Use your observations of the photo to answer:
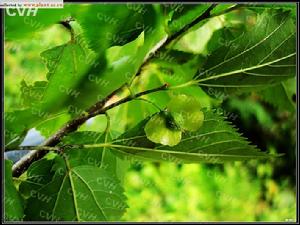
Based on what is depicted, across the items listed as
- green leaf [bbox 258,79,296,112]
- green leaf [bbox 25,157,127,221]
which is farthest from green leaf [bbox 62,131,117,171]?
green leaf [bbox 258,79,296,112]

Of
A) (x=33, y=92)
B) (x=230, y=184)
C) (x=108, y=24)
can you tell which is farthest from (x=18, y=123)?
(x=230, y=184)

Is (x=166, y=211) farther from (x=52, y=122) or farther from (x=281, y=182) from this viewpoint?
(x=52, y=122)

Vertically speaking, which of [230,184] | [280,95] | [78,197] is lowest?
[230,184]

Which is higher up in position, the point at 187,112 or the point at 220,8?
the point at 220,8

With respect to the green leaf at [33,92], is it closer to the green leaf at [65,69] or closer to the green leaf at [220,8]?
the green leaf at [65,69]

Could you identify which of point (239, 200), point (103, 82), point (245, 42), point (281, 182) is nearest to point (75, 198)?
point (103, 82)

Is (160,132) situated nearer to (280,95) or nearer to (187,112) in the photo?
→ (187,112)

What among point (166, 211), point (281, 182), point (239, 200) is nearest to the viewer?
point (166, 211)

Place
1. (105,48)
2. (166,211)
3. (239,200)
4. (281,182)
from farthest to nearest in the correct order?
(281,182) → (239,200) → (166,211) → (105,48)
